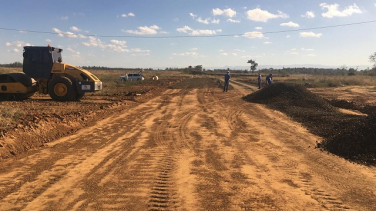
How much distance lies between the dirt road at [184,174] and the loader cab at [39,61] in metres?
8.16

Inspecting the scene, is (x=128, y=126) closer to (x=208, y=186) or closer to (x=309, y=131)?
(x=208, y=186)

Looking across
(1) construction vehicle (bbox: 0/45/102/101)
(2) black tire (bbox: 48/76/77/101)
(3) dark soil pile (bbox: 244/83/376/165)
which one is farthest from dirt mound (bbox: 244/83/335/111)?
(2) black tire (bbox: 48/76/77/101)

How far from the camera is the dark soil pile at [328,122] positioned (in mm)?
6281

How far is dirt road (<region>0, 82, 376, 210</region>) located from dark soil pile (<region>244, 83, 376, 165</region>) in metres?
0.48

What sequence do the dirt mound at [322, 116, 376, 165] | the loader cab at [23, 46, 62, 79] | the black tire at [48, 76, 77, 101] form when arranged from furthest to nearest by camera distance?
the loader cab at [23, 46, 62, 79] < the black tire at [48, 76, 77, 101] < the dirt mound at [322, 116, 376, 165]

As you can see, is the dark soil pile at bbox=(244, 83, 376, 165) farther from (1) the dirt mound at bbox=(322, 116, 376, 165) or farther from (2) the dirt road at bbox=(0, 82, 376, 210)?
(2) the dirt road at bbox=(0, 82, 376, 210)

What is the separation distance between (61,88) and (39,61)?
6.13ft

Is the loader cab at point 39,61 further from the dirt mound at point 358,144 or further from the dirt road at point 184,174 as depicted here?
the dirt mound at point 358,144

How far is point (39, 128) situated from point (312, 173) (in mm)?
7009

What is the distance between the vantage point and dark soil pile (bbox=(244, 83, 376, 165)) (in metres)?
6.28

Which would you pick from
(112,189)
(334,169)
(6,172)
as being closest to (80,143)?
(6,172)

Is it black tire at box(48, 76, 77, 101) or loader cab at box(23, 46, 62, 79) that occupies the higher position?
loader cab at box(23, 46, 62, 79)

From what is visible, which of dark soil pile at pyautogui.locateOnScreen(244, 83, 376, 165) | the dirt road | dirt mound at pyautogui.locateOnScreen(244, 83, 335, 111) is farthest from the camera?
dirt mound at pyautogui.locateOnScreen(244, 83, 335, 111)

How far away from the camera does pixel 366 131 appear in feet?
21.9
